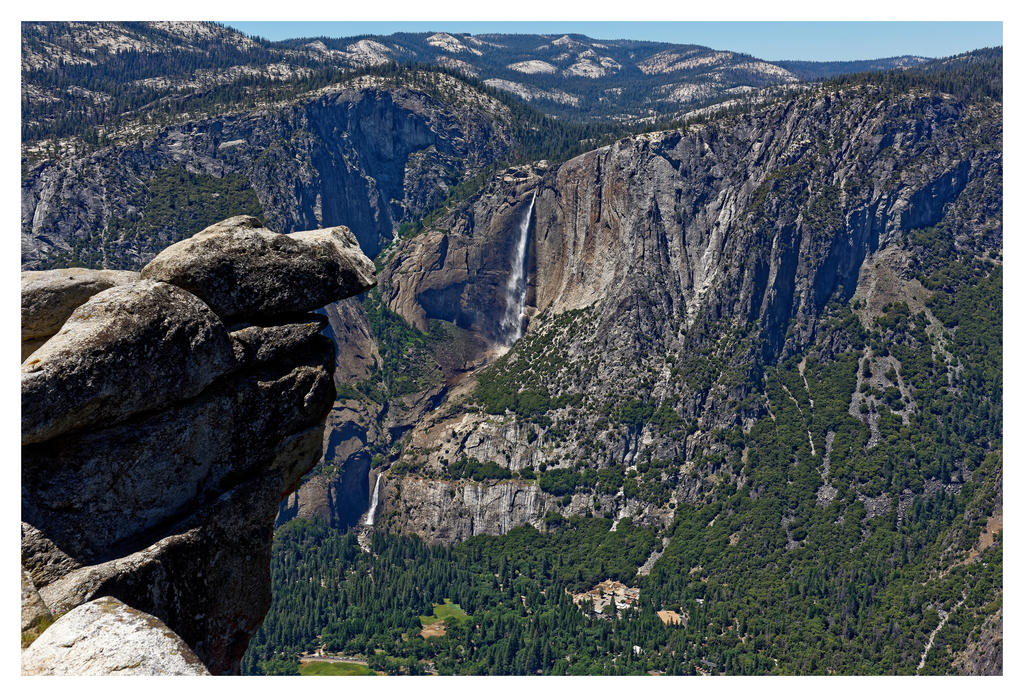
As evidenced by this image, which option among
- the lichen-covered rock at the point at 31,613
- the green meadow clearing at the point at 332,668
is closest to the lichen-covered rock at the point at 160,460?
the lichen-covered rock at the point at 31,613

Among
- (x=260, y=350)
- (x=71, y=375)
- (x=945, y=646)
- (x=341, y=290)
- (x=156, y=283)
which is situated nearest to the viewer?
(x=71, y=375)

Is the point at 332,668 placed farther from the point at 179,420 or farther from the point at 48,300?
the point at 179,420

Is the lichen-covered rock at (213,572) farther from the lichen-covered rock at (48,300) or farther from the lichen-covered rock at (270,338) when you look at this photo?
the lichen-covered rock at (48,300)

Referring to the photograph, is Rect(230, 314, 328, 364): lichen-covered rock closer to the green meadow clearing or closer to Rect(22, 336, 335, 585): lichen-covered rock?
Rect(22, 336, 335, 585): lichen-covered rock

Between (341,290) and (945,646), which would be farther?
(945,646)

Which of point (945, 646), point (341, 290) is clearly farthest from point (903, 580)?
point (341, 290)

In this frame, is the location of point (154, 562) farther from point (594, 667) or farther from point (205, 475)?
point (594, 667)
